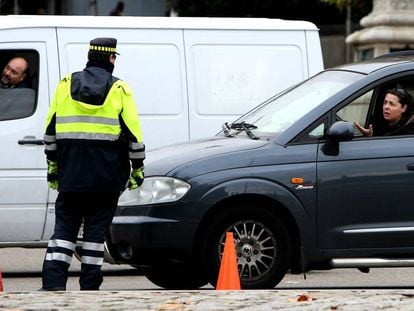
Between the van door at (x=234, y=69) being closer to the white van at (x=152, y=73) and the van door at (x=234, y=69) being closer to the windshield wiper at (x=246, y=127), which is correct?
the white van at (x=152, y=73)

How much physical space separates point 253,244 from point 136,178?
1105 millimetres

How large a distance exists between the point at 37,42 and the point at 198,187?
10.2 feet

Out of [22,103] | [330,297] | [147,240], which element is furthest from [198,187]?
A: [22,103]

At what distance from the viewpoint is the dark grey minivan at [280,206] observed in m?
10.2

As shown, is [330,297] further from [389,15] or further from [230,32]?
[389,15]

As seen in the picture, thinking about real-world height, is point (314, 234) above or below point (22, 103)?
below

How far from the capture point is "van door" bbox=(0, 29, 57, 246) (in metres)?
12.6

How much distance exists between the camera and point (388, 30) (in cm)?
2500

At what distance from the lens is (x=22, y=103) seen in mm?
12734

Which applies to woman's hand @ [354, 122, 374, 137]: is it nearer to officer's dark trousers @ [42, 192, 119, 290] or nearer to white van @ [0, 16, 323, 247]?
officer's dark trousers @ [42, 192, 119, 290]

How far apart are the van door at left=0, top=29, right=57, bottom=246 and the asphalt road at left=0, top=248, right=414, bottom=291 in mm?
499

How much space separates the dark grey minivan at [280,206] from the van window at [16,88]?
2565 millimetres

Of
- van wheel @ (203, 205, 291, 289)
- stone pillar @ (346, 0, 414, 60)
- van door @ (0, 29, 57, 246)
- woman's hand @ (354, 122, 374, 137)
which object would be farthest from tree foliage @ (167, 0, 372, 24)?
van wheel @ (203, 205, 291, 289)

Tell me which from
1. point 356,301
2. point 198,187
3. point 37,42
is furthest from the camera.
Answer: point 37,42
